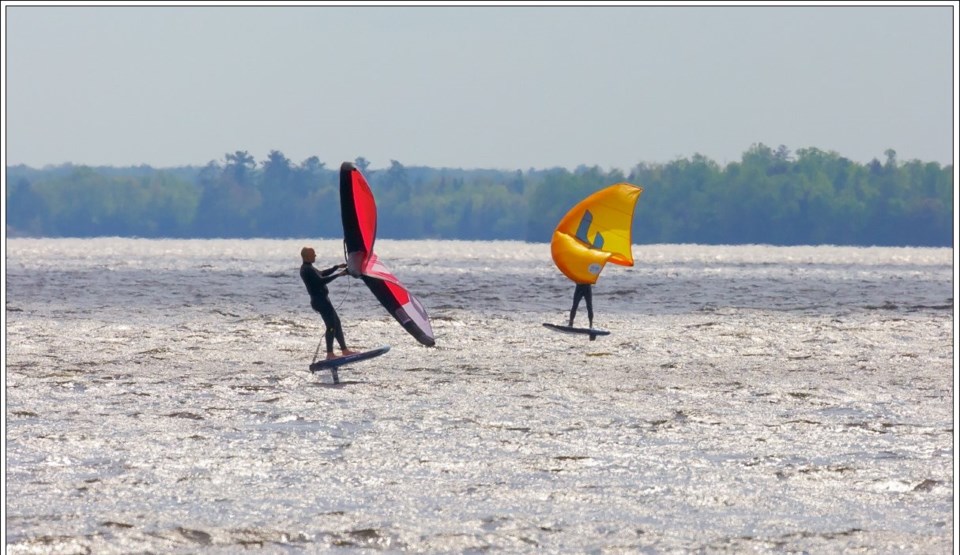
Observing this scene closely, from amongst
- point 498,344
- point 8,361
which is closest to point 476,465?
point 8,361

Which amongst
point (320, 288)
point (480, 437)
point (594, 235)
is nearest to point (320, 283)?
point (320, 288)

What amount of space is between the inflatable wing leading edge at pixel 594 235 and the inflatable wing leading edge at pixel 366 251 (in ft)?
15.0

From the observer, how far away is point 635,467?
11.8 metres

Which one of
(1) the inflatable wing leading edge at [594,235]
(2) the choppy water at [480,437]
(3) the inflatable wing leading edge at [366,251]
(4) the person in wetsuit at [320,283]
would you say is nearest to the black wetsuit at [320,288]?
(4) the person in wetsuit at [320,283]

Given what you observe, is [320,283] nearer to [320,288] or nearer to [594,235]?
[320,288]

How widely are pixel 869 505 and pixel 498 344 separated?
11994 mm

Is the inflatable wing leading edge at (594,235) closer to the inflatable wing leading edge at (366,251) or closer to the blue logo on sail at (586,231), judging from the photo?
the blue logo on sail at (586,231)

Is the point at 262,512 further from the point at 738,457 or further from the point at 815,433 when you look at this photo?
the point at 815,433

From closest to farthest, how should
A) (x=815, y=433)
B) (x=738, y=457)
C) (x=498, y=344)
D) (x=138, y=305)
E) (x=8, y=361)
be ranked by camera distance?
(x=738, y=457)
(x=815, y=433)
(x=8, y=361)
(x=498, y=344)
(x=138, y=305)

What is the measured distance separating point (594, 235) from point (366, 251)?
609 centimetres

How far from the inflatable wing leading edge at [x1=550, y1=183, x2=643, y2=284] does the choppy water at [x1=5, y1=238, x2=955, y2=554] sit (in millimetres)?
1153

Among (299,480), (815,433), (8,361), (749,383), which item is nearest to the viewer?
(299,480)

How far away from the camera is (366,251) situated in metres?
15.9

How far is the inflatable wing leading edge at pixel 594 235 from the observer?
2086 centimetres
